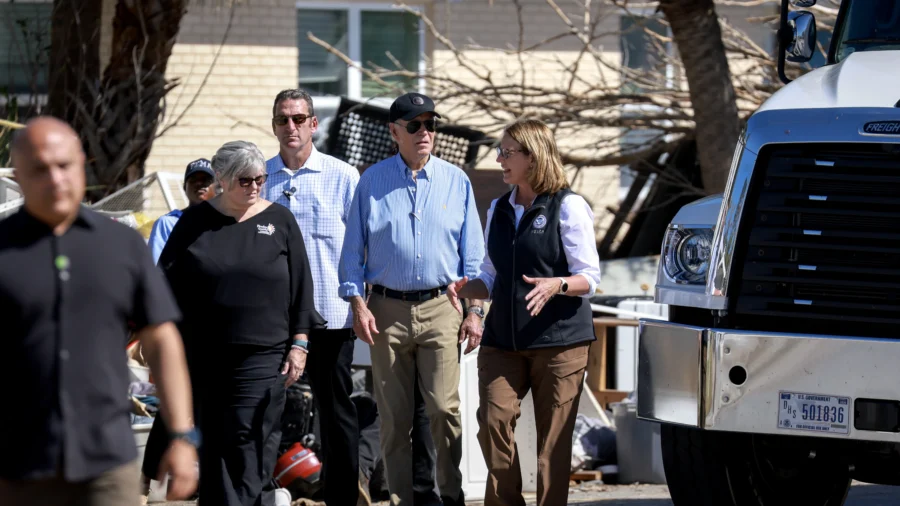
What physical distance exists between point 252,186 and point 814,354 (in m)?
2.47

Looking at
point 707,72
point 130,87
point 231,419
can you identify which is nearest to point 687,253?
point 231,419

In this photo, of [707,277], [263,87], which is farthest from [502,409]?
[263,87]

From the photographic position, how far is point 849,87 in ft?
17.4

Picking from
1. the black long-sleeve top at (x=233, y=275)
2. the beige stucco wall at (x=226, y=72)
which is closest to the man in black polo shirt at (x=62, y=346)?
the black long-sleeve top at (x=233, y=275)

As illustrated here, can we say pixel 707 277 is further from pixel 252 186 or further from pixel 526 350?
pixel 252 186

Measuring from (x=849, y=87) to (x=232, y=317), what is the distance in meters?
2.70

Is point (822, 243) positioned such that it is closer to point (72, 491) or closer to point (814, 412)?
point (814, 412)

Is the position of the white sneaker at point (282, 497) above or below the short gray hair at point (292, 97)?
below

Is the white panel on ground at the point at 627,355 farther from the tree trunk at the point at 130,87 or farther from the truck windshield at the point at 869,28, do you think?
the tree trunk at the point at 130,87

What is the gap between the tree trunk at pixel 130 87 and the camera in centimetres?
1005

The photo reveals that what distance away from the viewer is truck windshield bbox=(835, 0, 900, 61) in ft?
21.0

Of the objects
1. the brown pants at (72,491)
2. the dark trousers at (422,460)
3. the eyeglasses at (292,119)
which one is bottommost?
the dark trousers at (422,460)

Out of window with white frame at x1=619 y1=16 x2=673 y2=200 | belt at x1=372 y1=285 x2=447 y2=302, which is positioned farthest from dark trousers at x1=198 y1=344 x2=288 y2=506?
window with white frame at x1=619 y1=16 x2=673 y2=200

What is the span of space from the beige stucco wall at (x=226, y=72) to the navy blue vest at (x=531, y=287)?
7999mm
